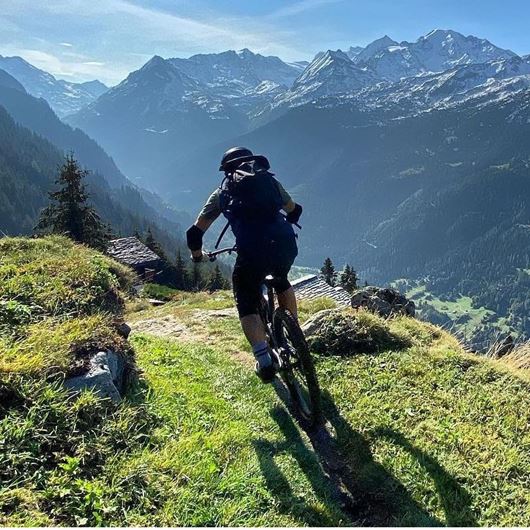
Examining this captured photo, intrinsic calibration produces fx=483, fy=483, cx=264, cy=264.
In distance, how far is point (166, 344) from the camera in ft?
37.1

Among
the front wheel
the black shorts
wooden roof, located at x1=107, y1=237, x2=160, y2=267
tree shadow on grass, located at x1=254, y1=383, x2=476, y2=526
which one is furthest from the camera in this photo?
wooden roof, located at x1=107, y1=237, x2=160, y2=267

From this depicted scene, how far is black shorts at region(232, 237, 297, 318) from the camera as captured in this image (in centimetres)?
705

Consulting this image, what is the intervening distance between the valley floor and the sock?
2.98ft

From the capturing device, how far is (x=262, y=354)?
701cm

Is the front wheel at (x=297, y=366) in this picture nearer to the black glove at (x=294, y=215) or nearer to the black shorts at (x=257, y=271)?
the black shorts at (x=257, y=271)

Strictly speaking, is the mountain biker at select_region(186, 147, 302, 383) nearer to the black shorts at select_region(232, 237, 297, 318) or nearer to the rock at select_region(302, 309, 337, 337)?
the black shorts at select_region(232, 237, 297, 318)

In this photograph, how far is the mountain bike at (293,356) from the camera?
21.9 feet

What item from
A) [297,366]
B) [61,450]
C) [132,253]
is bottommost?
[132,253]

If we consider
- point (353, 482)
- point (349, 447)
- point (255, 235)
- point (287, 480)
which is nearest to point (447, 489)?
point (353, 482)

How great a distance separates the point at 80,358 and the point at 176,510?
2.70 m

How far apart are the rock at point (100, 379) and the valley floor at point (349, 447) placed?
0.62m

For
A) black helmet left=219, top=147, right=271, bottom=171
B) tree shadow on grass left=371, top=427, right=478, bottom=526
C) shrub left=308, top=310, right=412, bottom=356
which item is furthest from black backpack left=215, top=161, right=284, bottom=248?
shrub left=308, top=310, right=412, bottom=356

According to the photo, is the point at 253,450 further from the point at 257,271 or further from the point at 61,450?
the point at 257,271

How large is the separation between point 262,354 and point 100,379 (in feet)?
7.33
